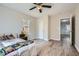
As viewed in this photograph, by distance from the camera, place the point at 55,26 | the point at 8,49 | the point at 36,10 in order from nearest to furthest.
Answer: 1. the point at 8,49
2. the point at 36,10
3. the point at 55,26

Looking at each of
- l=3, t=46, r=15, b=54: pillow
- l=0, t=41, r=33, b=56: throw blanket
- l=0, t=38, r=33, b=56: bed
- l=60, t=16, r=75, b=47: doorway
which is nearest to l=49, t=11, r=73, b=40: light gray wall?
l=60, t=16, r=75, b=47: doorway

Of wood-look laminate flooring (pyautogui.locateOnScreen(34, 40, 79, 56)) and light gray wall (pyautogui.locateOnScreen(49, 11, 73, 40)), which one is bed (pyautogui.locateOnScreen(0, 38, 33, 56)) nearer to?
wood-look laminate flooring (pyautogui.locateOnScreen(34, 40, 79, 56))

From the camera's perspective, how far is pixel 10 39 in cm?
201

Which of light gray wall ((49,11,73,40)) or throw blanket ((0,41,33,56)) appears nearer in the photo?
throw blanket ((0,41,33,56))

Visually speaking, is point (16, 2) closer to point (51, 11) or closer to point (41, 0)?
point (41, 0)

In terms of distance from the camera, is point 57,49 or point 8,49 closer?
point 8,49

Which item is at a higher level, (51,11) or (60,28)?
(51,11)

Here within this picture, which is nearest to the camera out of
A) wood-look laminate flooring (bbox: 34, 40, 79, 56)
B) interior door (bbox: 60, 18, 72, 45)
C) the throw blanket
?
the throw blanket

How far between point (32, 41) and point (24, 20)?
0.44 meters

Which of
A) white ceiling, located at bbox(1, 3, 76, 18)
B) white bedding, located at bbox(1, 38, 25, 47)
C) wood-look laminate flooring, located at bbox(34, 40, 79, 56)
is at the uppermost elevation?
white ceiling, located at bbox(1, 3, 76, 18)

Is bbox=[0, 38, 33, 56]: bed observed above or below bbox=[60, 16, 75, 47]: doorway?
below

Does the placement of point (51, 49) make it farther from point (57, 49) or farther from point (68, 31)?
point (68, 31)

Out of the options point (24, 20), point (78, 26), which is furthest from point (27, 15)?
point (78, 26)

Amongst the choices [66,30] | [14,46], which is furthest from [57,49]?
[14,46]
